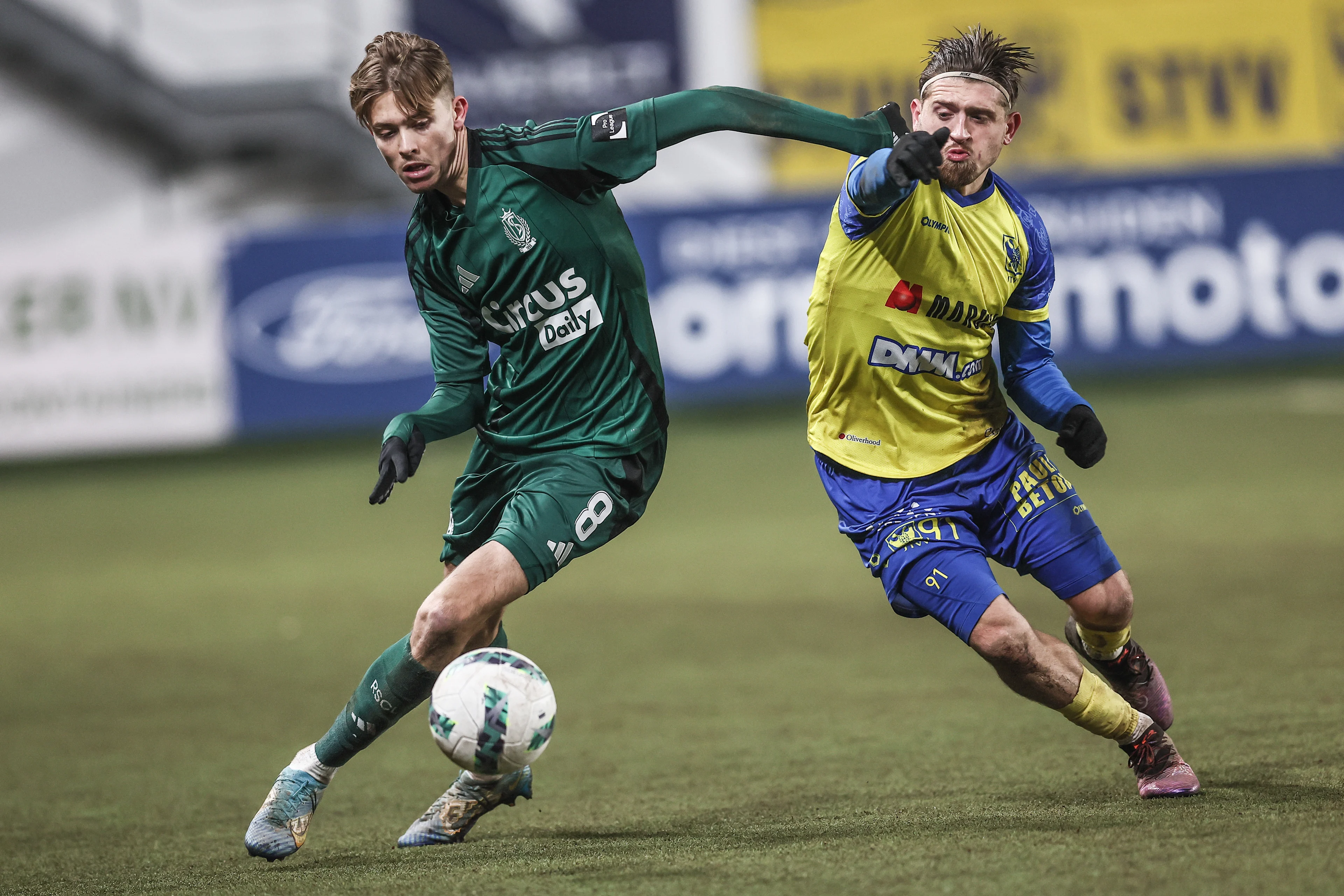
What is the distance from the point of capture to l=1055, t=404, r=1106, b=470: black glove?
4496 mm

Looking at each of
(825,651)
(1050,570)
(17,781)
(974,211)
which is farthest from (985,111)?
(17,781)

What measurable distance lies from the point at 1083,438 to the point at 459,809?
2.08 m

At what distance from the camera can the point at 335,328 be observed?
1448cm

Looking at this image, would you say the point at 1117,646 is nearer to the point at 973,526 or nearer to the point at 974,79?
the point at 973,526

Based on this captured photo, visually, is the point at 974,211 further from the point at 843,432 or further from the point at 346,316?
the point at 346,316

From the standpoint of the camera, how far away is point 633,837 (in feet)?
14.4

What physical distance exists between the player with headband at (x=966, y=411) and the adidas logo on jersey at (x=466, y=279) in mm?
988

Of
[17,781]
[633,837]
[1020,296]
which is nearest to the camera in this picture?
[633,837]

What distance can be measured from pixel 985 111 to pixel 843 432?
3.29ft

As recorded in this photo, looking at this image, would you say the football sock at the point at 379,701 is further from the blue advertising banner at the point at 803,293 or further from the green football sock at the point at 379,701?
the blue advertising banner at the point at 803,293

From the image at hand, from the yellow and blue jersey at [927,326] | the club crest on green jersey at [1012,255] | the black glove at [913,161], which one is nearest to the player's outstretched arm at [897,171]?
the black glove at [913,161]

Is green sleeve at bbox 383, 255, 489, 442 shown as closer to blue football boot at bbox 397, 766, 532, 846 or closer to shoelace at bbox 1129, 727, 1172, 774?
blue football boot at bbox 397, 766, 532, 846

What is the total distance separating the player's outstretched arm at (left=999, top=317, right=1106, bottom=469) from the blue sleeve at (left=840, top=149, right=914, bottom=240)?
0.55m

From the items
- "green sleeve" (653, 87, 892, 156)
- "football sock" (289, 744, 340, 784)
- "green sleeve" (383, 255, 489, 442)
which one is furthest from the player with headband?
"football sock" (289, 744, 340, 784)
